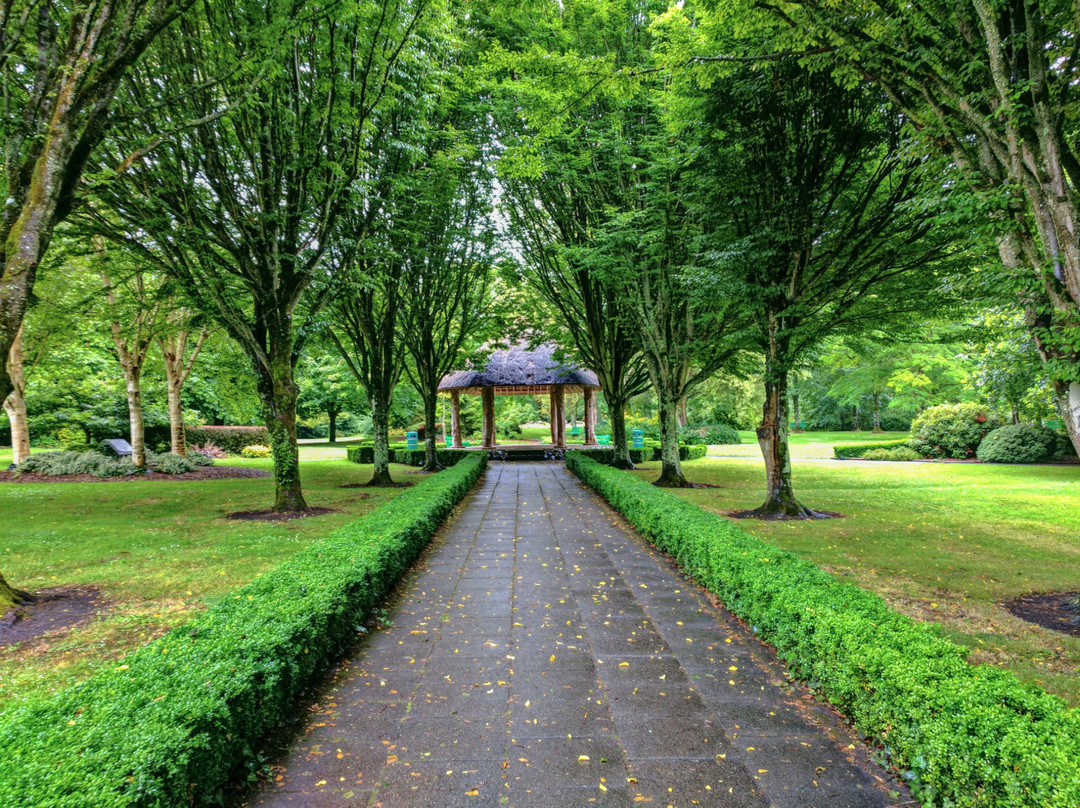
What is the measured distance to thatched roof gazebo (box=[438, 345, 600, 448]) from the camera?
22.2m

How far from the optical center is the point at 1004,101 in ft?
13.3

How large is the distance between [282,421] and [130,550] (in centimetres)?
307

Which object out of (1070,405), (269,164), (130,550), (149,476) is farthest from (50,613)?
(149,476)

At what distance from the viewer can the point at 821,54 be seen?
5367mm

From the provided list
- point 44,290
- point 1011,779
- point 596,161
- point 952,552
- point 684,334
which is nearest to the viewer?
point 1011,779

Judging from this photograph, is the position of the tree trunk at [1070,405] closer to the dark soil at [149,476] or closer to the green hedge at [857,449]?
the dark soil at [149,476]

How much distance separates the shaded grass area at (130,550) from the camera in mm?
4062

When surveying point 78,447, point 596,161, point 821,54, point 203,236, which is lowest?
point 78,447

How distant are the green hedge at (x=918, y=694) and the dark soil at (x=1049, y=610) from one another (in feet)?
6.70

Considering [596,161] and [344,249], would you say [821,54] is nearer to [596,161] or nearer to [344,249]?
[596,161]

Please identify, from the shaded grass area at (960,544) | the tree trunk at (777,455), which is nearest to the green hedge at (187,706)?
the shaded grass area at (960,544)

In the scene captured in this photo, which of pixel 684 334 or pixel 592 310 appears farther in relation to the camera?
pixel 592 310

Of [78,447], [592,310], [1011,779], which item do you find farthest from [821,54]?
[78,447]

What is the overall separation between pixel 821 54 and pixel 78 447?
25.6 m
